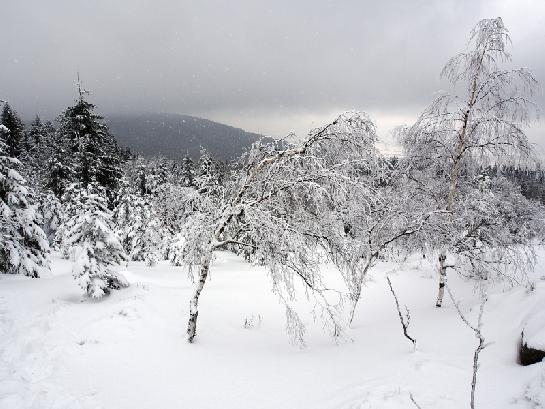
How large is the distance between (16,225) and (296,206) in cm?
1382

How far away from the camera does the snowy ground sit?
616cm

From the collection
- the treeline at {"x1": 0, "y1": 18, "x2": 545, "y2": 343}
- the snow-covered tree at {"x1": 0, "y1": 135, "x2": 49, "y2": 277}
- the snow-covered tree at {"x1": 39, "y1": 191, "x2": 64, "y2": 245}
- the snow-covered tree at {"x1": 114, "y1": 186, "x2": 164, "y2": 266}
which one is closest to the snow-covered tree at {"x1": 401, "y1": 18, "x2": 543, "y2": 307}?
the treeline at {"x1": 0, "y1": 18, "x2": 545, "y2": 343}

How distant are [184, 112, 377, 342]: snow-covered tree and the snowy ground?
4.23 feet

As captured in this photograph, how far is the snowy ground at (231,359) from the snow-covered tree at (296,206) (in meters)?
1.29

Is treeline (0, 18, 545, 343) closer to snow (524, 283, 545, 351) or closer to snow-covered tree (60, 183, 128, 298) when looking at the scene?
snow-covered tree (60, 183, 128, 298)

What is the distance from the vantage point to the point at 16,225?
599 inches

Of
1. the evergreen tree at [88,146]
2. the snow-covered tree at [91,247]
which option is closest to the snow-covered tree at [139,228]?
the evergreen tree at [88,146]

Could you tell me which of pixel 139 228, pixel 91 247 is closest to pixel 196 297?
pixel 91 247

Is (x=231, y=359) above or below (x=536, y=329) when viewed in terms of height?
below

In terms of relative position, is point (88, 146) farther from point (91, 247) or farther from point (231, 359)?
point (231, 359)

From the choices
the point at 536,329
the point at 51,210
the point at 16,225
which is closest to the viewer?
the point at 536,329

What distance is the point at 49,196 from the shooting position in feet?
112

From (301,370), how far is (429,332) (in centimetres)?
392

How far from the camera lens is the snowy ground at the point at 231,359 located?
6.16 meters
